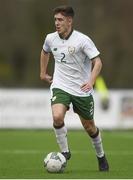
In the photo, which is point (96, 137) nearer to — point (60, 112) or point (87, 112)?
point (87, 112)

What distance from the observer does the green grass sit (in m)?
13.6

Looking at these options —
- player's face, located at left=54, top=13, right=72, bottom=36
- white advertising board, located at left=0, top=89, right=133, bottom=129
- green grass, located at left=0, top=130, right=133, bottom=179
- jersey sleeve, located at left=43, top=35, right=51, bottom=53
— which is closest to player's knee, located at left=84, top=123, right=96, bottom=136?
green grass, located at left=0, top=130, right=133, bottom=179

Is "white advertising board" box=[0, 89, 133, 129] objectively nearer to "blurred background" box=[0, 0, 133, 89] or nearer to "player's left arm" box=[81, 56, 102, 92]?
"player's left arm" box=[81, 56, 102, 92]

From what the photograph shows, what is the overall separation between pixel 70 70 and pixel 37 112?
587 inches

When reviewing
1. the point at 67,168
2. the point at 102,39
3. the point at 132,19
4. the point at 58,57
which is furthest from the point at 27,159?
the point at 132,19

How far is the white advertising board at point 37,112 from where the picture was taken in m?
28.7

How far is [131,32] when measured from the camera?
51.9m

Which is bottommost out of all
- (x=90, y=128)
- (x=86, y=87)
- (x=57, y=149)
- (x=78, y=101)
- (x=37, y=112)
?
(x=37, y=112)

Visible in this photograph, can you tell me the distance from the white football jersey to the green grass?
1.29 m

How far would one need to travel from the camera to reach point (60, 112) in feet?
44.4

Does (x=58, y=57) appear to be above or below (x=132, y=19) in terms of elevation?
above

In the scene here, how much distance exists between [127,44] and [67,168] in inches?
1419

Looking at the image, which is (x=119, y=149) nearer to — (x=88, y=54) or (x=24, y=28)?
(x=88, y=54)

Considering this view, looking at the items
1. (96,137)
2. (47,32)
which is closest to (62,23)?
(96,137)
